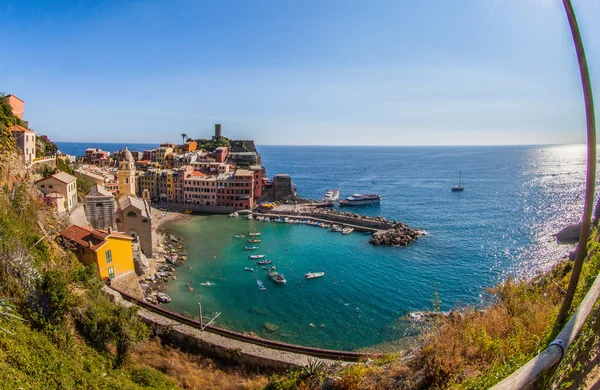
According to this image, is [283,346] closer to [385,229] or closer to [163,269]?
[163,269]

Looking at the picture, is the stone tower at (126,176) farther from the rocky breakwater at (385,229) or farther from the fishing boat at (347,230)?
the fishing boat at (347,230)

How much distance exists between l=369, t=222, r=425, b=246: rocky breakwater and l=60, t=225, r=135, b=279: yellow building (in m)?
24.5

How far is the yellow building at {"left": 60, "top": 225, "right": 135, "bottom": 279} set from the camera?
21.0 meters

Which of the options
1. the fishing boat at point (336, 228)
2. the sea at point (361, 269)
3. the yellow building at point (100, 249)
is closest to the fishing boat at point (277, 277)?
the sea at point (361, 269)

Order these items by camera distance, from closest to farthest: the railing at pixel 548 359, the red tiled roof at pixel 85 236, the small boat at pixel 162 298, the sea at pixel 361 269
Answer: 1. the railing at pixel 548 359
2. the red tiled roof at pixel 85 236
3. the sea at pixel 361 269
4. the small boat at pixel 162 298

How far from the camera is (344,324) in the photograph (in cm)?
2133

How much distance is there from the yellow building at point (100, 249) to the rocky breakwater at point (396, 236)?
80.5 ft

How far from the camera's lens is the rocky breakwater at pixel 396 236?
1473 inches

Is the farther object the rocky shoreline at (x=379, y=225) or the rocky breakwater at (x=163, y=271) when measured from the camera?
the rocky shoreline at (x=379, y=225)

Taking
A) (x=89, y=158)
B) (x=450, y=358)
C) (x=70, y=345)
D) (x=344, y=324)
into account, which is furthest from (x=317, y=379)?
(x=89, y=158)

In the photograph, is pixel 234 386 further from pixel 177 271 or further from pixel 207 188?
pixel 207 188

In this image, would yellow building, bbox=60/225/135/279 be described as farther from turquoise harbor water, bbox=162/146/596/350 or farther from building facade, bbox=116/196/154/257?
building facade, bbox=116/196/154/257

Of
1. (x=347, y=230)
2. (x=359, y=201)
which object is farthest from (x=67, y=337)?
(x=359, y=201)

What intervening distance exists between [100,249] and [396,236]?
28083 mm
